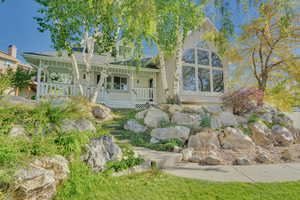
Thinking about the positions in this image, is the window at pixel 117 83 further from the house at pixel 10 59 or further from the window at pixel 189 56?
the house at pixel 10 59

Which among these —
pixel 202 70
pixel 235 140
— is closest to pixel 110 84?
pixel 202 70

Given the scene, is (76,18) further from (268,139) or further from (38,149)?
(268,139)

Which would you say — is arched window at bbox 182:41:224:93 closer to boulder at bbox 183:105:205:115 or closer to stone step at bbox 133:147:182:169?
boulder at bbox 183:105:205:115

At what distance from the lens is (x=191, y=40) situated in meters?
10.9

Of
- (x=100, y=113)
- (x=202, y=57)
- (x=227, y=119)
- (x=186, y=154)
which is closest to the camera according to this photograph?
(x=186, y=154)

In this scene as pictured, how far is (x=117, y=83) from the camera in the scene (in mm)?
12242

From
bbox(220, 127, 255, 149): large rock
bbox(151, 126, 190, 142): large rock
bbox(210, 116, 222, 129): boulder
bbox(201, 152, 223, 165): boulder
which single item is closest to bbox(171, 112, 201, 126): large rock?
bbox(210, 116, 222, 129): boulder

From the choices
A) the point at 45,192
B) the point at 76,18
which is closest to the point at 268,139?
the point at 45,192

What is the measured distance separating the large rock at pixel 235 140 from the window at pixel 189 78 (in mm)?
5295

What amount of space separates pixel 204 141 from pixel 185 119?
4.27ft

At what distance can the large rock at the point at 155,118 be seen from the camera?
20.2 feet

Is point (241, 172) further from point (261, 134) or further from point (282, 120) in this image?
point (282, 120)

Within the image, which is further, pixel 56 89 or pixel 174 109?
pixel 56 89

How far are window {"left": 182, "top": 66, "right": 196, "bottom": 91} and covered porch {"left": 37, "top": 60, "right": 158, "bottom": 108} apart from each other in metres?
2.33
